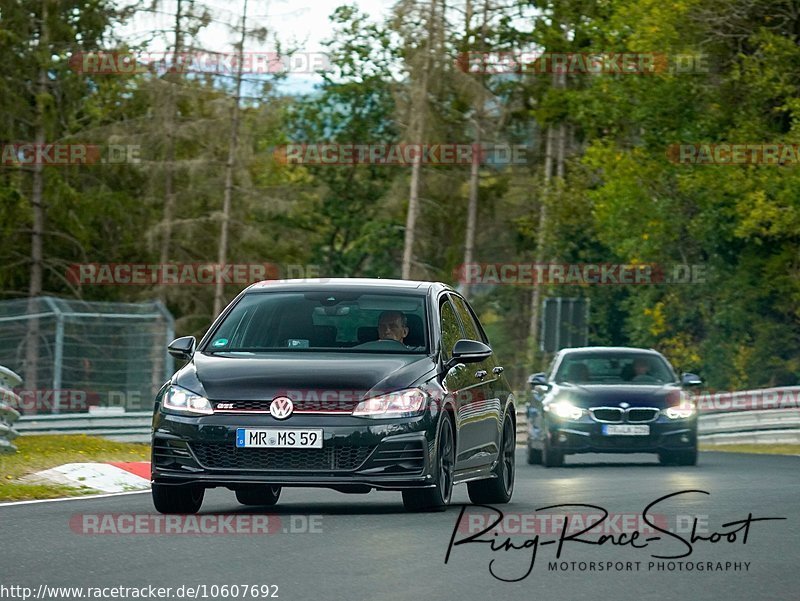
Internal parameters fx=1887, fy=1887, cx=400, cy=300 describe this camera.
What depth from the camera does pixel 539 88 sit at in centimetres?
6291

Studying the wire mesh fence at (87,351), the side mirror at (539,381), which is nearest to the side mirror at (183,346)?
the side mirror at (539,381)

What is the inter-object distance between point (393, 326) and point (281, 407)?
1.53 m

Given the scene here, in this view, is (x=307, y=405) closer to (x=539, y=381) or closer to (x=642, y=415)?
(x=642, y=415)

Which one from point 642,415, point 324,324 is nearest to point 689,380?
point 642,415

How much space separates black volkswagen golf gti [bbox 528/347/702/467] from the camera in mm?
23484

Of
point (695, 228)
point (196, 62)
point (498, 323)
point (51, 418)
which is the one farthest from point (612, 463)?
point (498, 323)

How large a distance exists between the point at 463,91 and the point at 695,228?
1345 centimetres

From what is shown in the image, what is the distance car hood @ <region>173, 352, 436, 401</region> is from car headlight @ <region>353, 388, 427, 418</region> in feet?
0.16

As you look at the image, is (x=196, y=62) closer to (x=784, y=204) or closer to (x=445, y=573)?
(x=784, y=204)

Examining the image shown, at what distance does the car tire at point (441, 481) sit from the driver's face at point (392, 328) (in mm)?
787

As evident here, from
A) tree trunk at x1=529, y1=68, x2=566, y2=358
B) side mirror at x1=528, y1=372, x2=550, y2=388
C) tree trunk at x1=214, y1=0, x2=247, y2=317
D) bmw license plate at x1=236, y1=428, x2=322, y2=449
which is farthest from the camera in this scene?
tree trunk at x1=529, y1=68, x2=566, y2=358

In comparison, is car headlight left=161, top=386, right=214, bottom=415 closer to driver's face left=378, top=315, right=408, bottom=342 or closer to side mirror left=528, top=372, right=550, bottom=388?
driver's face left=378, top=315, right=408, bottom=342

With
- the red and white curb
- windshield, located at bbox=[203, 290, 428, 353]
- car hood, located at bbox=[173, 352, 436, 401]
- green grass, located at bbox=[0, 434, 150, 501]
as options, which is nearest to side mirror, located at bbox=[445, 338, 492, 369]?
windshield, located at bbox=[203, 290, 428, 353]

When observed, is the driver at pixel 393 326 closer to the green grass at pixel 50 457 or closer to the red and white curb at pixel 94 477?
the green grass at pixel 50 457
